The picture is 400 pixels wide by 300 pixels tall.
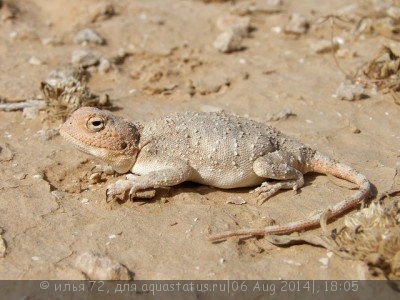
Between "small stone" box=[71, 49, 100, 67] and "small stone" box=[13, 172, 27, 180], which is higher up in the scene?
"small stone" box=[13, 172, 27, 180]

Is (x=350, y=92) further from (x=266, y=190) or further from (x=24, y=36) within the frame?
(x=24, y=36)

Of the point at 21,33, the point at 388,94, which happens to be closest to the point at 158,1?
the point at 21,33

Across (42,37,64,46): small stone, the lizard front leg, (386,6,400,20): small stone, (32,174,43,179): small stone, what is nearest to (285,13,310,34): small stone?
(386,6,400,20): small stone

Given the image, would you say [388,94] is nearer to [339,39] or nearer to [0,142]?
[339,39]

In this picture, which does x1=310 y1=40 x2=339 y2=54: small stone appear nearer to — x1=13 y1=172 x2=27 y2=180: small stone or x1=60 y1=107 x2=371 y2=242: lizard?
x1=60 y1=107 x2=371 y2=242: lizard

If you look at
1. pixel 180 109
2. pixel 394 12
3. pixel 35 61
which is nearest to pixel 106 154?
pixel 180 109

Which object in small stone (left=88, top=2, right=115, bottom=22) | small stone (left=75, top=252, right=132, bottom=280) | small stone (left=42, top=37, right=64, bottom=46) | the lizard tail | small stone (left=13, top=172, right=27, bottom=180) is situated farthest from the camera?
small stone (left=88, top=2, right=115, bottom=22)

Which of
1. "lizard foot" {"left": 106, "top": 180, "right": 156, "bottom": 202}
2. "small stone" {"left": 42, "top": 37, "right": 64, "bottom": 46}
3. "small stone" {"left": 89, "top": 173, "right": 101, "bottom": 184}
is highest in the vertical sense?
"lizard foot" {"left": 106, "top": 180, "right": 156, "bottom": 202}
